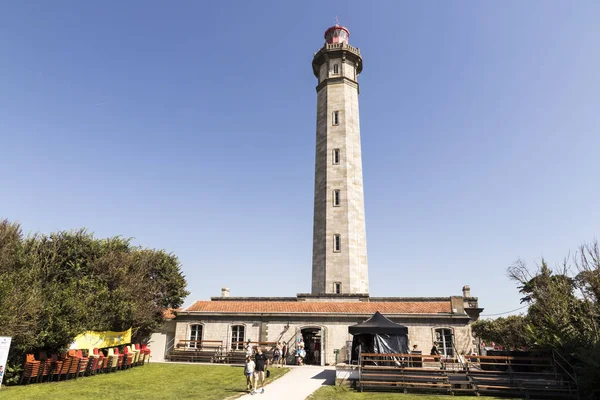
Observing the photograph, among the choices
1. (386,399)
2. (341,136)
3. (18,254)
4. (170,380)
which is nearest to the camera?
(386,399)

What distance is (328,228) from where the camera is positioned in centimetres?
3200

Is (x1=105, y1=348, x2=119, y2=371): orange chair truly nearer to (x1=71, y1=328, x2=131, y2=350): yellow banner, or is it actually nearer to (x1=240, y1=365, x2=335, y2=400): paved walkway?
(x1=71, y1=328, x2=131, y2=350): yellow banner

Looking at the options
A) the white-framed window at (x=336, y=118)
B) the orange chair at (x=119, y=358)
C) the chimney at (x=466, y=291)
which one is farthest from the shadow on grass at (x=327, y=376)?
the white-framed window at (x=336, y=118)

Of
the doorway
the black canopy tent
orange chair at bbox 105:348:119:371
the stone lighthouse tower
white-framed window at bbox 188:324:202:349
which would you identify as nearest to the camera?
the black canopy tent

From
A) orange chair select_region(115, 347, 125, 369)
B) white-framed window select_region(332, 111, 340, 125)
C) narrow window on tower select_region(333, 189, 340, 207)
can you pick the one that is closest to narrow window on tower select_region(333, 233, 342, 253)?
narrow window on tower select_region(333, 189, 340, 207)

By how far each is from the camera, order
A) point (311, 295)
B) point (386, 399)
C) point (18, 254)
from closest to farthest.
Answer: point (386, 399), point (18, 254), point (311, 295)

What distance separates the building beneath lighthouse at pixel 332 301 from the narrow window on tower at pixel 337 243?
0.08 m

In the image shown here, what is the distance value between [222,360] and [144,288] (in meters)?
7.12

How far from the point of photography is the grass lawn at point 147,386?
13500mm

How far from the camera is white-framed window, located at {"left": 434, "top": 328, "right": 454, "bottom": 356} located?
2362cm

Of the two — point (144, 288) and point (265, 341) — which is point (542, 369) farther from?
point (144, 288)

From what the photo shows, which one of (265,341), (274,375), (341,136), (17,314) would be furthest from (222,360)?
(341,136)

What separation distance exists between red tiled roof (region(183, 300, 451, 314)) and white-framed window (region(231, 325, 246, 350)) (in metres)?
1.12

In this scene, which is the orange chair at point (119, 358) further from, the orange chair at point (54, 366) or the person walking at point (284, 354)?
the person walking at point (284, 354)
